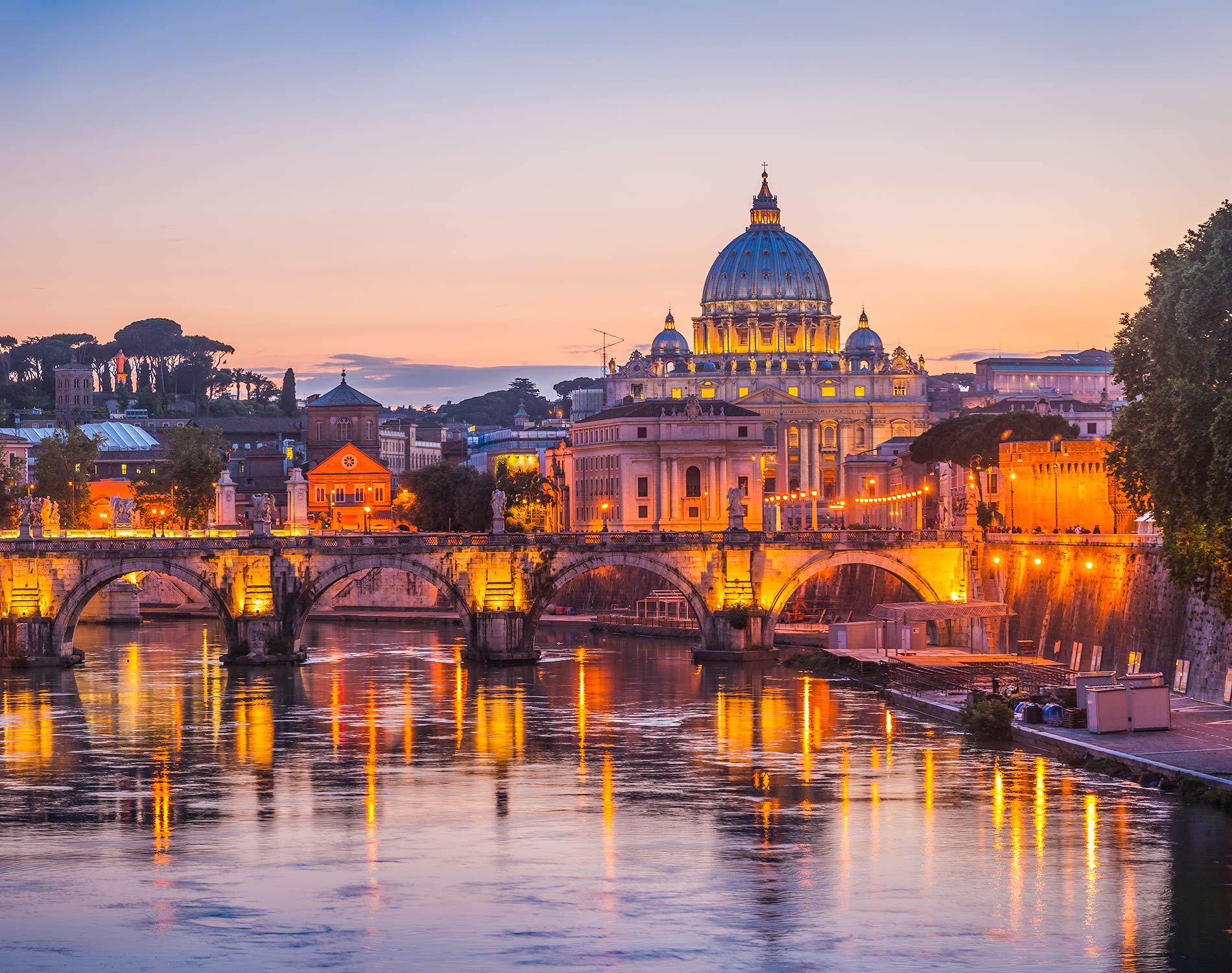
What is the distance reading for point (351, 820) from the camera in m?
39.8

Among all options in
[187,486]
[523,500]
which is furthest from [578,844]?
Answer: [523,500]

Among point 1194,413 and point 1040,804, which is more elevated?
point 1194,413

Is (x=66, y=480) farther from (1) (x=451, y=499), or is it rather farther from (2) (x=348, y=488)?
(2) (x=348, y=488)

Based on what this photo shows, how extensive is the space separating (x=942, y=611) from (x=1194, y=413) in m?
22.7

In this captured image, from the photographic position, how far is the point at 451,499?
117562 millimetres

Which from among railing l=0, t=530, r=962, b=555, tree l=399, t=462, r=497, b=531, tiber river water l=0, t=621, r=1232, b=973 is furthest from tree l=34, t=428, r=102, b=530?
tiber river water l=0, t=621, r=1232, b=973

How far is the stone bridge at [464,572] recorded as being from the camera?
68812mm

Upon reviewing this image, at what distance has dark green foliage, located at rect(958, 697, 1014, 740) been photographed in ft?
155

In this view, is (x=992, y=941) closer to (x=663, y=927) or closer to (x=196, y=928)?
(x=663, y=927)

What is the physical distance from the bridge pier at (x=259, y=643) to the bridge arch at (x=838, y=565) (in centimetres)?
1639

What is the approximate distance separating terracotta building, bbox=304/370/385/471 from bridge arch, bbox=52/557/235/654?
74356 mm

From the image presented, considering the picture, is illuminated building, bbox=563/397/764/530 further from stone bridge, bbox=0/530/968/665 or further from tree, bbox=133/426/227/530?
stone bridge, bbox=0/530/968/665

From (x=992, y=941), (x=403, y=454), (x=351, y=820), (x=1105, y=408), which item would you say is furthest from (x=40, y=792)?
(x=403, y=454)

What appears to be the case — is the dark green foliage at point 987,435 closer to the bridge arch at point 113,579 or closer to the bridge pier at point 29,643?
the bridge arch at point 113,579
